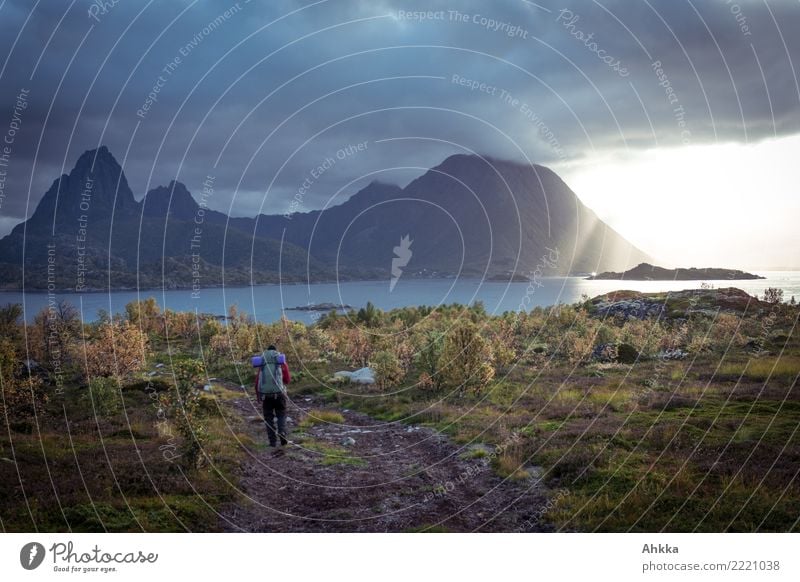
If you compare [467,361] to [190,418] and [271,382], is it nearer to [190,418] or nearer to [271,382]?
[271,382]

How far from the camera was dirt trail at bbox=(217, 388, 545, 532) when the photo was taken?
39.4ft

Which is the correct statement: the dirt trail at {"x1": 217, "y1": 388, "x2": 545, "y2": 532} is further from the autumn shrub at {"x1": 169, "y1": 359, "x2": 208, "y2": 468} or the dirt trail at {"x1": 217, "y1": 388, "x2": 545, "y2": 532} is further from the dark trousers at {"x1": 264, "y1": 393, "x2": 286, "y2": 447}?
the autumn shrub at {"x1": 169, "y1": 359, "x2": 208, "y2": 468}

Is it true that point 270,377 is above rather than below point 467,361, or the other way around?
above

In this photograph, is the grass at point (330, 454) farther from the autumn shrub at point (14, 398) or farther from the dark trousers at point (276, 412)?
the autumn shrub at point (14, 398)

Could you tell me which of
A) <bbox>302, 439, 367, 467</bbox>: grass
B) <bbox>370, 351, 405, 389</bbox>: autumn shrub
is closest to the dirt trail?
<bbox>302, 439, 367, 467</bbox>: grass

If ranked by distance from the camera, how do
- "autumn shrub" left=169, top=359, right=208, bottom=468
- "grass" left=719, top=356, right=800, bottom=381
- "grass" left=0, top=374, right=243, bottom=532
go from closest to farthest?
"grass" left=0, top=374, right=243, bottom=532 → "autumn shrub" left=169, top=359, right=208, bottom=468 → "grass" left=719, top=356, right=800, bottom=381

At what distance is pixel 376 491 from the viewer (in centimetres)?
1379

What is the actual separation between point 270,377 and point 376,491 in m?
5.98

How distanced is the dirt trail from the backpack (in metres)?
2.30

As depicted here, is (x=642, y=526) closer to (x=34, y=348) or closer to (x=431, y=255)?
(x=34, y=348)

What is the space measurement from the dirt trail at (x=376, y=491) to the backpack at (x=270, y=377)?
230cm

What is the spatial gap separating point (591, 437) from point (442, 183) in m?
181

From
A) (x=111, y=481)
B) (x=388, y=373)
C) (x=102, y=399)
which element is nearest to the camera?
(x=111, y=481)

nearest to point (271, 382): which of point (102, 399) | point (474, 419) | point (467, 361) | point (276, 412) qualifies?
point (276, 412)
